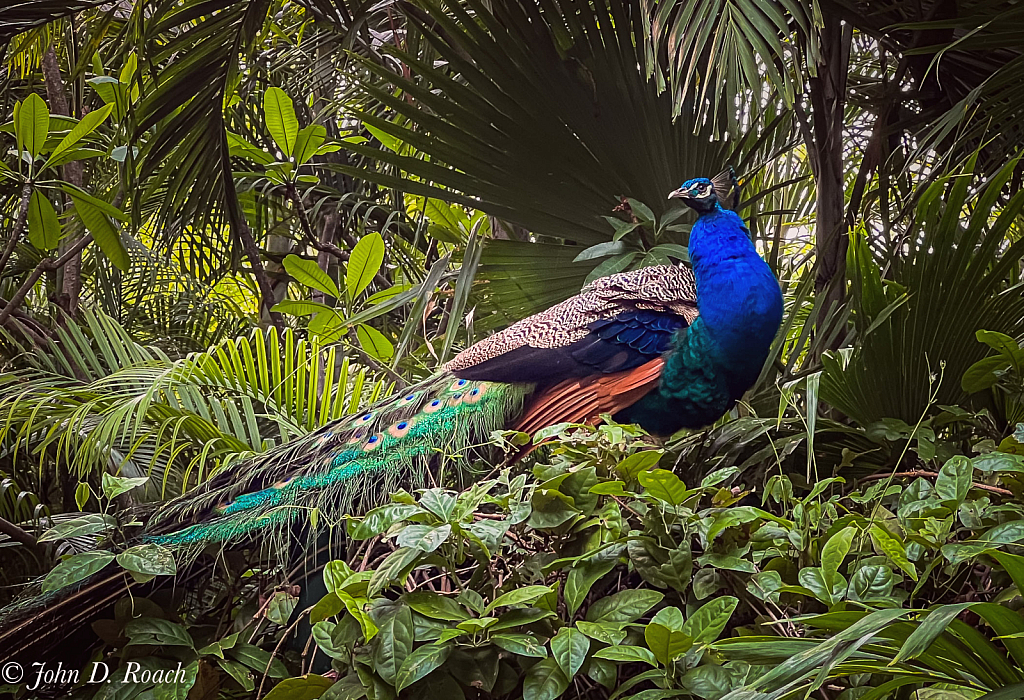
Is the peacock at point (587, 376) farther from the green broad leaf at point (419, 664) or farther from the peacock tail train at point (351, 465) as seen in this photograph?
the green broad leaf at point (419, 664)

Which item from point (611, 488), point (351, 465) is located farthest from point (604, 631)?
point (351, 465)

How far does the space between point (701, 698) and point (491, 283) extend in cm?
118

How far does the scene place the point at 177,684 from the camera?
3.28ft

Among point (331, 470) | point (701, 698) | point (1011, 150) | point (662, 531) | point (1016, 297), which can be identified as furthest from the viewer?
point (1011, 150)

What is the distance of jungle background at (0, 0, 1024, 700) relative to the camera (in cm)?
83

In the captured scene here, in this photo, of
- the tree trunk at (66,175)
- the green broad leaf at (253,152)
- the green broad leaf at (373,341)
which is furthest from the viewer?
the tree trunk at (66,175)

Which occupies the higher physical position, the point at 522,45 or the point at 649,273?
the point at 522,45

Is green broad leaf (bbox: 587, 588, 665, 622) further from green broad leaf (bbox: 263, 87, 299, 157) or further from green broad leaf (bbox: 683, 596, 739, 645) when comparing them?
green broad leaf (bbox: 263, 87, 299, 157)

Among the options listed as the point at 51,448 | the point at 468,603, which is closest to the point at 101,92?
the point at 51,448

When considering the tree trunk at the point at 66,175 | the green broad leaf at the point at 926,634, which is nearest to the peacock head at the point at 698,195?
the green broad leaf at the point at 926,634

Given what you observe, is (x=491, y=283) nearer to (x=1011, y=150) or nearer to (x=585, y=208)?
(x=585, y=208)

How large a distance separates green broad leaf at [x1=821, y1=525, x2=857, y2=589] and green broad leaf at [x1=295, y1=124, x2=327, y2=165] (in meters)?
1.57

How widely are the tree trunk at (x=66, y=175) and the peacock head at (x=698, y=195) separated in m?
1.62

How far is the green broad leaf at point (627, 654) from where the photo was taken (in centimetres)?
78
